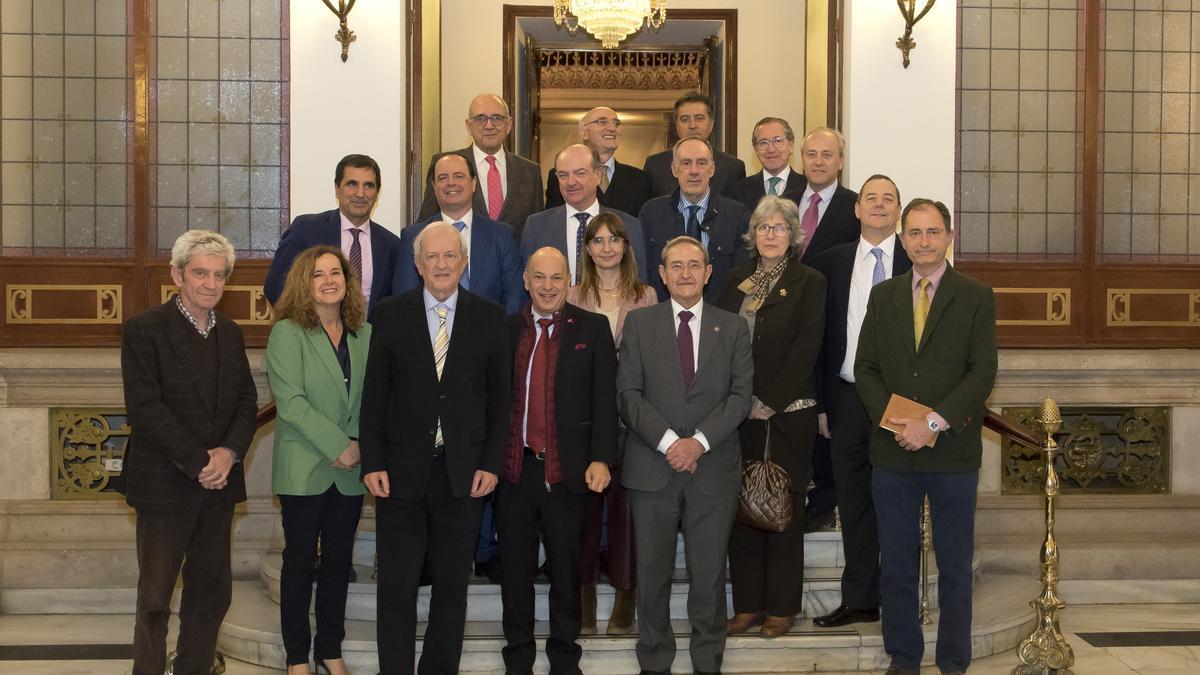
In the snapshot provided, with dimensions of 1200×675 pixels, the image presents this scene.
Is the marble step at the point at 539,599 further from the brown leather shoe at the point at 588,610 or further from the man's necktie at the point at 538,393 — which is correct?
the man's necktie at the point at 538,393

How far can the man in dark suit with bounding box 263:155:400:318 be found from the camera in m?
5.46

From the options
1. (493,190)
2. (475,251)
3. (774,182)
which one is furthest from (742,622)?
(493,190)

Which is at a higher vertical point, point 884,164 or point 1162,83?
point 1162,83

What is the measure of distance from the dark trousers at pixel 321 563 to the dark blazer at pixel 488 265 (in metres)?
1.15

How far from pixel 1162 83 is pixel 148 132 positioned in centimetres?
592

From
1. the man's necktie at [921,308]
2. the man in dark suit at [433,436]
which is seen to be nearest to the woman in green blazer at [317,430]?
the man in dark suit at [433,436]

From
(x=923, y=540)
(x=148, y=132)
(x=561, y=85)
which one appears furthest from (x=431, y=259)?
(x=561, y=85)

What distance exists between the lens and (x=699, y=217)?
5773 millimetres

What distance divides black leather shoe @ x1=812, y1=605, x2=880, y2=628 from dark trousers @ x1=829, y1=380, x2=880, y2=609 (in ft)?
0.08

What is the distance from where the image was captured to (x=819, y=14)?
7.78 metres

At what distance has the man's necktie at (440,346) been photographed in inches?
185

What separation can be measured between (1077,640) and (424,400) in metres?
3.47

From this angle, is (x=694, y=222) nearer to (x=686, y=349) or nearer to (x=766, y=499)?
(x=686, y=349)

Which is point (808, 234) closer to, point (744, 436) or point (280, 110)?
point (744, 436)
